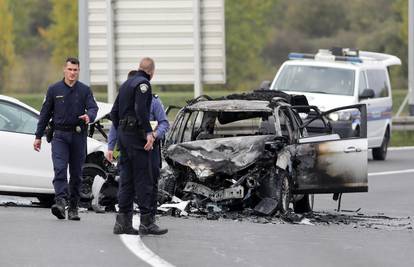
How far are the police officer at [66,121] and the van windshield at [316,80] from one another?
37.4 ft

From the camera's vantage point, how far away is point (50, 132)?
14.9 m

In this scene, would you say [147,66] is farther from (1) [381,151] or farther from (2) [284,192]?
(1) [381,151]

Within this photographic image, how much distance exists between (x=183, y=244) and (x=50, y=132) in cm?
277

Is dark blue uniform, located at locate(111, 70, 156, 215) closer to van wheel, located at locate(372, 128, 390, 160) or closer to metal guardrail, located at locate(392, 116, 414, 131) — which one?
van wheel, located at locate(372, 128, 390, 160)

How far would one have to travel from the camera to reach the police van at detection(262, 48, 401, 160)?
25.9 metres

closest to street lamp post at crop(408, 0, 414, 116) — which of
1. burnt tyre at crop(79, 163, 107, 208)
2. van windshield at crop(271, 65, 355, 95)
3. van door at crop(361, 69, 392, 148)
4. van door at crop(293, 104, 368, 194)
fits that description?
van door at crop(361, 69, 392, 148)

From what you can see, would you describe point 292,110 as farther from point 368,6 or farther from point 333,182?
point 368,6

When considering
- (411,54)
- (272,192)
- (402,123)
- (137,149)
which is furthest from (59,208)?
(411,54)

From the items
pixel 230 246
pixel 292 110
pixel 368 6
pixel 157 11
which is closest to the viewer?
pixel 230 246

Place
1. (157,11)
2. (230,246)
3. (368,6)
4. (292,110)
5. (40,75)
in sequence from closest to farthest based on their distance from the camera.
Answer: (230,246) < (292,110) < (157,11) < (40,75) < (368,6)

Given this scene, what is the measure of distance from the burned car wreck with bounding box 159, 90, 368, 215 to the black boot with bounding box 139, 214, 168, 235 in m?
2.08

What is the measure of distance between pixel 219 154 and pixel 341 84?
1100 centimetres

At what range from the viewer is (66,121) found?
14.8 metres

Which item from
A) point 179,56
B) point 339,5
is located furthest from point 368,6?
point 179,56
